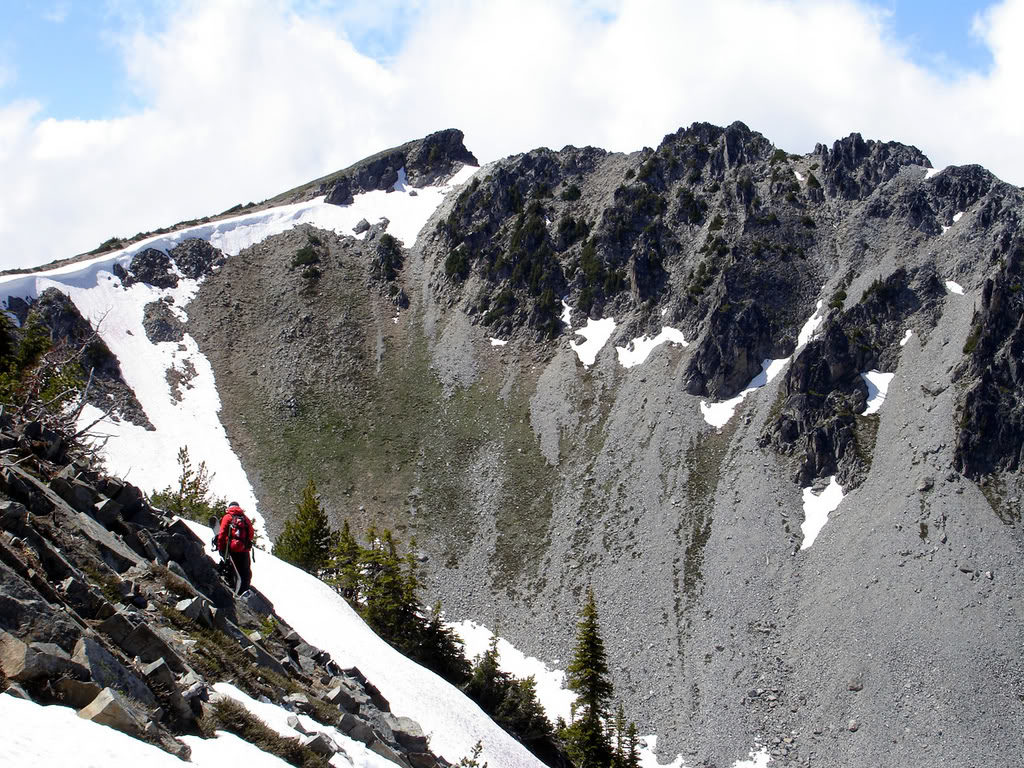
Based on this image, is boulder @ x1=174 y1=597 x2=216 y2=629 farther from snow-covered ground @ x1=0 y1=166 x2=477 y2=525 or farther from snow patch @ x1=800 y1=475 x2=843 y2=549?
snow patch @ x1=800 y1=475 x2=843 y2=549

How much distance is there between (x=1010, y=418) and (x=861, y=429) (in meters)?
11.5

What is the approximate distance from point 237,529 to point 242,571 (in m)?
1.49

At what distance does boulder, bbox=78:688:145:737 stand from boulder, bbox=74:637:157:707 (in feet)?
1.48

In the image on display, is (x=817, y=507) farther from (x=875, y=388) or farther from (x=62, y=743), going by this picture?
(x=62, y=743)

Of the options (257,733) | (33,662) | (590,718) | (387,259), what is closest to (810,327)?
(387,259)

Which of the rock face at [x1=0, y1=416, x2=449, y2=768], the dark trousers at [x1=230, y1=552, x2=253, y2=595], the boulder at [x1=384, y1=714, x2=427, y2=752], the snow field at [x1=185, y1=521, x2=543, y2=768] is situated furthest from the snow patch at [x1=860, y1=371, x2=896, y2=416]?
the dark trousers at [x1=230, y1=552, x2=253, y2=595]

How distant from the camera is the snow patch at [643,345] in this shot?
292 feet

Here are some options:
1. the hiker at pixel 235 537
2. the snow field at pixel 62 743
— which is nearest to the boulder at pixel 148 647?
the snow field at pixel 62 743

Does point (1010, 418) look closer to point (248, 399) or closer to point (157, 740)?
point (157, 740)

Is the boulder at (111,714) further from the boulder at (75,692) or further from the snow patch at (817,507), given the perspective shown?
the snow patch at (817,507)

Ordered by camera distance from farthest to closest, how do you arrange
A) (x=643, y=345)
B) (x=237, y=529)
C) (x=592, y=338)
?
1. (x=592, y=338)
2. (x=643, y=345)
3. (x=237, y=529)

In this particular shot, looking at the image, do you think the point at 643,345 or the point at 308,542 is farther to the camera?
the point at 643,345

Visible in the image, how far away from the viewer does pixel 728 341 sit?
272ft

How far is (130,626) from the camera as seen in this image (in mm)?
12344
